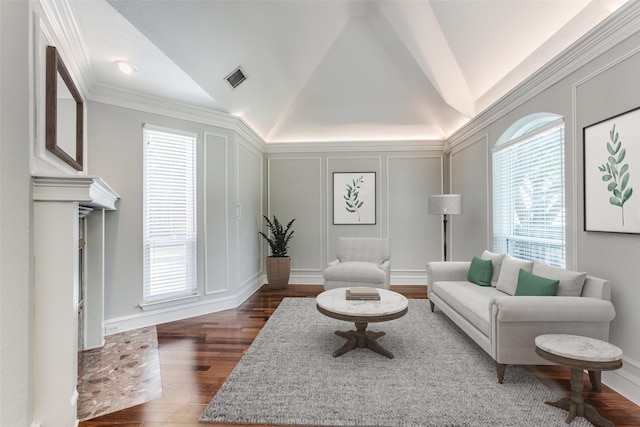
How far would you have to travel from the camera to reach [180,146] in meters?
3.80

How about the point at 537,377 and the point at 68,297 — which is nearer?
the point at 68,297

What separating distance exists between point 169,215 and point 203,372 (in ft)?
6.44

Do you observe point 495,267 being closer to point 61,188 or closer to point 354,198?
point 354,198

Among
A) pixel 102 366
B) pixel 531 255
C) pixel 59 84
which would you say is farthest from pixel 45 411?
pixel 531 255

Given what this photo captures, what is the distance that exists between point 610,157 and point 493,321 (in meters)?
1.47

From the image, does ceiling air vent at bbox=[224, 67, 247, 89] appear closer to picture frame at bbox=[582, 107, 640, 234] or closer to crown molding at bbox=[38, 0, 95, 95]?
crown molding at bbox=[38, 0, 95, 95]

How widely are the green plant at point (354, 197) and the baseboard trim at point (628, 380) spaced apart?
3905mm

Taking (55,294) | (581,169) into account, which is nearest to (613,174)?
(581,169)

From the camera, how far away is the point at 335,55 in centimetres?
446

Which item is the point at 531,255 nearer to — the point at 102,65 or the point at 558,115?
the point at 558,115

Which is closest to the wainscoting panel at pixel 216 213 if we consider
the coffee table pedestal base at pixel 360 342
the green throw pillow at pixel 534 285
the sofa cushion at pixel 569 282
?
the coffee table pedestal base at pixel 360 342

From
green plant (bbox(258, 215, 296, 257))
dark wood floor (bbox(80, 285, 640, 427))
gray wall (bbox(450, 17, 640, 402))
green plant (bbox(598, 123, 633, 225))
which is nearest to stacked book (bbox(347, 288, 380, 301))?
dark wood floor (bbox(80, 285, 640, 427))

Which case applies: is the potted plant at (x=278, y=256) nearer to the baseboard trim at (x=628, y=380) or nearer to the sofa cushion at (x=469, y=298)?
the sofa cushion at (x=469, y=298)

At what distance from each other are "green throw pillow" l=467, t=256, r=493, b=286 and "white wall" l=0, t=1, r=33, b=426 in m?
3.82
